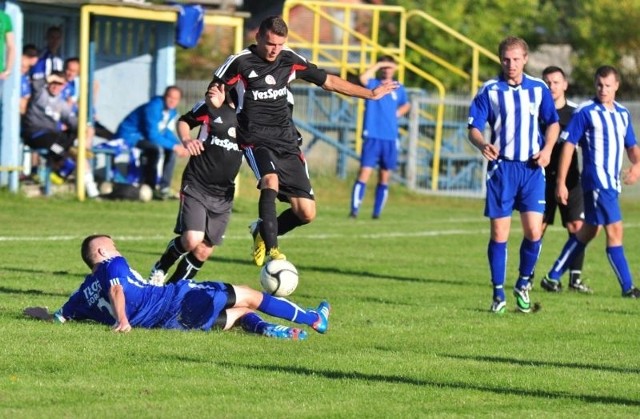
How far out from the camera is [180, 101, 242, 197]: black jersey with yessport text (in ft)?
37.2

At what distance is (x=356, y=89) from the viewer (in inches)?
441

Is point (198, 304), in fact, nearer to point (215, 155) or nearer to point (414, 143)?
point (215, 155)

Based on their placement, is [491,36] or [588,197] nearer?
[588,197]

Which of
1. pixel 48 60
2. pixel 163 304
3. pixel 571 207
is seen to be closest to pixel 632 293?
pixel 571 207

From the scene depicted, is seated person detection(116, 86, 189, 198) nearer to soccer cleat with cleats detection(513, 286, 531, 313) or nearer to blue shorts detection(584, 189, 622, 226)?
blue shorts detection(584, 189, 622, 226)

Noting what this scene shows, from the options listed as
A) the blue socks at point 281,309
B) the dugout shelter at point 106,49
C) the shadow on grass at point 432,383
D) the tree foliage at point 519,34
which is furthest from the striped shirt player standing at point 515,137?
the tree foliage at point 519,34

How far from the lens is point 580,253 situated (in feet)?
45.4

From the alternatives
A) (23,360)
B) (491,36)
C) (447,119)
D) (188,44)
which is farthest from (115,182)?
(491,36)

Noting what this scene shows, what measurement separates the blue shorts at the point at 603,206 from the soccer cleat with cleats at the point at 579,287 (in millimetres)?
948

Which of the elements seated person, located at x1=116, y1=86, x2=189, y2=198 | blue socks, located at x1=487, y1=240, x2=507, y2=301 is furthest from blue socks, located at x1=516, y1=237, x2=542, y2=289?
seated person, located at x1=116, y1=86, x2=189, y2=198

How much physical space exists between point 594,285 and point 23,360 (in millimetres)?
7655

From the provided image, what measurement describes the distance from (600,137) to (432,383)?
5.56m

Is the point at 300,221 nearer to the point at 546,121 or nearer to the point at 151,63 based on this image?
the point at 546,121

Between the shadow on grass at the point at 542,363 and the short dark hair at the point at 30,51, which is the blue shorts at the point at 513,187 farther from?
the short dark hair at the point at 30,51
